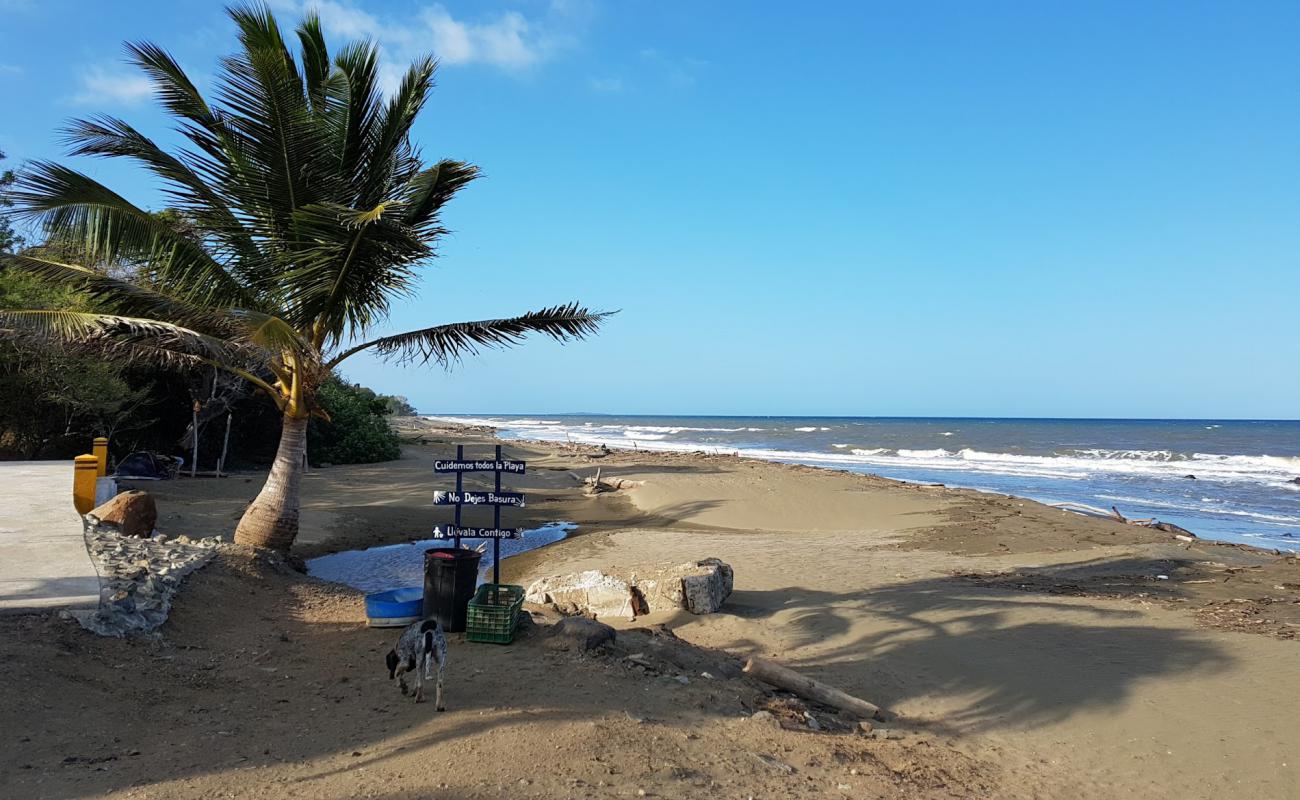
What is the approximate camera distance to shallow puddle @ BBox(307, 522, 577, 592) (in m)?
10.7

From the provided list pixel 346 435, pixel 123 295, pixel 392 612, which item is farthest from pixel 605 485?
pixel 392 612

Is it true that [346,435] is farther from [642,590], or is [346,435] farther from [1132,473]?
[1132,473]

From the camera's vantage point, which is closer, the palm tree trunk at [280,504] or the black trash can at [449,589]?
the black trash can at [449,589]

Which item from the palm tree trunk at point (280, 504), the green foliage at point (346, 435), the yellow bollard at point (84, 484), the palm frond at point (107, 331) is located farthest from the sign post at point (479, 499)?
the green foliage at point (346, 435)

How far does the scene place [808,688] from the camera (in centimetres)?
625

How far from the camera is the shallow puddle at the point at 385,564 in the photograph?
10695 millimetres

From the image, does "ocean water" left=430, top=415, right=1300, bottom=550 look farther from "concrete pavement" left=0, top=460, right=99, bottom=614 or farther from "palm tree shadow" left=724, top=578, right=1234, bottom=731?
"concrete pavement" left=0, top=460, right=99, bottom=614

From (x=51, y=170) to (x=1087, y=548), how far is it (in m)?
15.3

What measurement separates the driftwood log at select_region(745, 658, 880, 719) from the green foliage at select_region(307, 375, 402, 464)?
18.9 metres

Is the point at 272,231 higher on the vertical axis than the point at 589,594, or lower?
higher

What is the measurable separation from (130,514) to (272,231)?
11.9 ft

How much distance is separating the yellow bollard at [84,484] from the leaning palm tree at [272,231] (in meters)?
1.36

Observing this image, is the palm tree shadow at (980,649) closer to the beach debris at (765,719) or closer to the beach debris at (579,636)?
the beach debris at (765,719)

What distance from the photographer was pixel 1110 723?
610 centimetres
